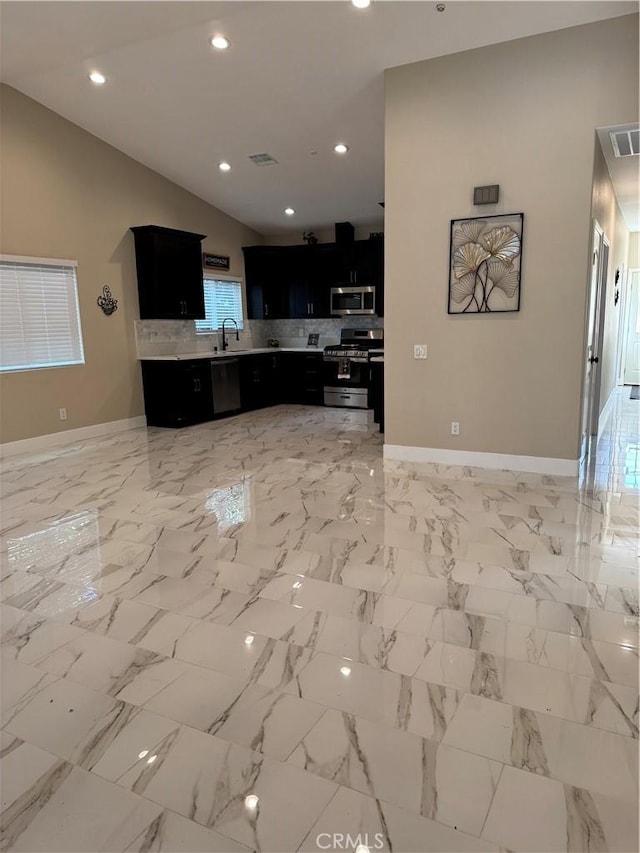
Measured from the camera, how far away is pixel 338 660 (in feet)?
6.97

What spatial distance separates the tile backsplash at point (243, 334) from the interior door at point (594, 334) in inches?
142

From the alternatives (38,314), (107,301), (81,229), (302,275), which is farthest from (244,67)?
(302,275)

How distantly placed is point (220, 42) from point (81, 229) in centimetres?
267

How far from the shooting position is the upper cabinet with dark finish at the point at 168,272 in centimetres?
672

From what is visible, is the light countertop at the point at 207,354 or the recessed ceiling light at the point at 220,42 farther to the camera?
the light countertop at the point at 207,354

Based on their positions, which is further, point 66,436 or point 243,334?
point 243,334

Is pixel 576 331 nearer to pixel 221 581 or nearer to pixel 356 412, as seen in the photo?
pixel 221 581

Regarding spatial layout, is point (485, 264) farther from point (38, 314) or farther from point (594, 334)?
point (38, 314)

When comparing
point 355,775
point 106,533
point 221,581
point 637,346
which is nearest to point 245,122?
point 106,533

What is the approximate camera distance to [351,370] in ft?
27.1

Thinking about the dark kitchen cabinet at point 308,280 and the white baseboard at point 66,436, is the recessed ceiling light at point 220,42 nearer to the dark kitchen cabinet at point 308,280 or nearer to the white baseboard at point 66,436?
the white baseboard at point 66,436

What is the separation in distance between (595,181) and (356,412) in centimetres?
442

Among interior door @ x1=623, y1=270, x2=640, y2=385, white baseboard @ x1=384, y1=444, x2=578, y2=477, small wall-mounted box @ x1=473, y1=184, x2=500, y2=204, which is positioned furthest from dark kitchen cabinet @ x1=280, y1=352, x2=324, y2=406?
interior door @ x1=623, y1=270, x2=640, y2=385
